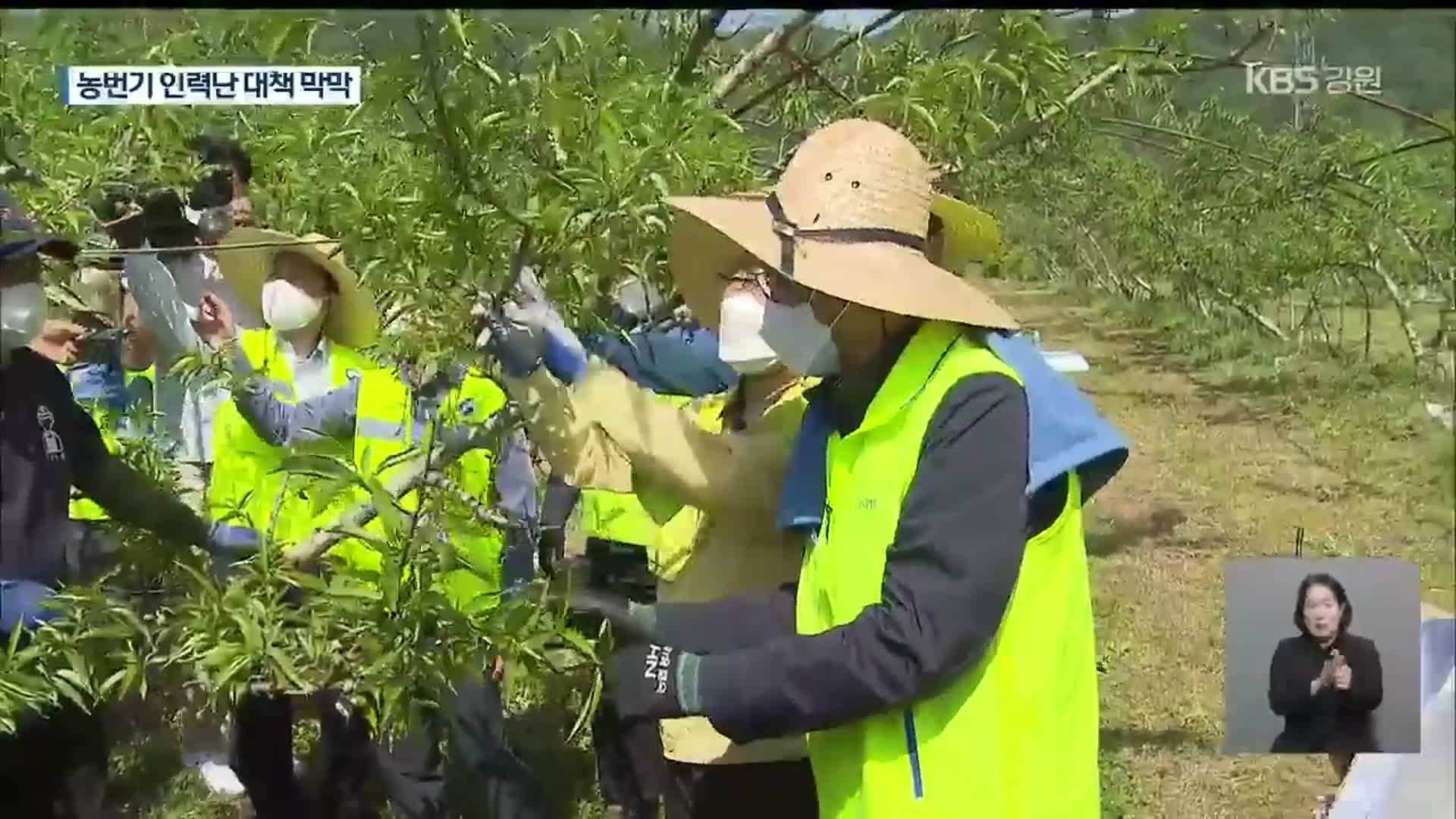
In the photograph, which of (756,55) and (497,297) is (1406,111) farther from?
(497,297)

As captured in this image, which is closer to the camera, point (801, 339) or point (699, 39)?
point (801, 339)

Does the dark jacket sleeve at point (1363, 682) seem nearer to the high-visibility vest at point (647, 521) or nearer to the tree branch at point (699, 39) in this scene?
the high-visibility vest at point (647, 521)

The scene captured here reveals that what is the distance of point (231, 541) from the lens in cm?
250

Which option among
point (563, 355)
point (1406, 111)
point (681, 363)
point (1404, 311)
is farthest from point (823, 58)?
point (1404, 311)

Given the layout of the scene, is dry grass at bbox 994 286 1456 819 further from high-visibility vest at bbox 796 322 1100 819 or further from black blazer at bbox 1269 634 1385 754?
high-visibility vest at bbox 796 322 1100 819

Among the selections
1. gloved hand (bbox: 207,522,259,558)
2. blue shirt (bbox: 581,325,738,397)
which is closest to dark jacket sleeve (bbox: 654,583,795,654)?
blue shirt (bbox: 581,325,738,397)

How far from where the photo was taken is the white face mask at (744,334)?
2354mm

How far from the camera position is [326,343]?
9.46 ft

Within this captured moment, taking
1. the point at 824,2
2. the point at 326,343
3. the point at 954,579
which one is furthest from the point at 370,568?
the point at 824,2

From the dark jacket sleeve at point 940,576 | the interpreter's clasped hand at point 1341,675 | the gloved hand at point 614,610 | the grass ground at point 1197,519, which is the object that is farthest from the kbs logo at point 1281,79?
the gloved hand at point 614,610

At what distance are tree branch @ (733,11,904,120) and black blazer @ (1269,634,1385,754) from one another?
1.34 metres

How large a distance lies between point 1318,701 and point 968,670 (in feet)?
3.91

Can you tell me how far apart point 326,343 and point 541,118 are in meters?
0.81

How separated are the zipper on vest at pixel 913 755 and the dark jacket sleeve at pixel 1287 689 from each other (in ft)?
3.69
